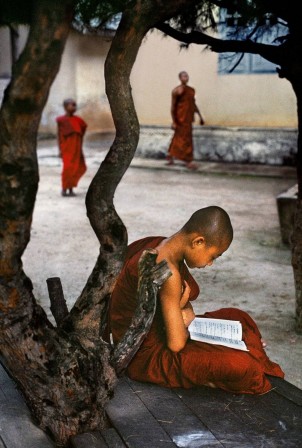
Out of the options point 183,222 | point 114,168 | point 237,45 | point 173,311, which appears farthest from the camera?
point 183,222

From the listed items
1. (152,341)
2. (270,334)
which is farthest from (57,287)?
(270,334)

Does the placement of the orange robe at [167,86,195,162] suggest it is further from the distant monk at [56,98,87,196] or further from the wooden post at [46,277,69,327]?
the wooden post at [46,277,69,327]

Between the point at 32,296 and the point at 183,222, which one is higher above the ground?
the point at 32,296

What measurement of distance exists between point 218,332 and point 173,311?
0.36 m

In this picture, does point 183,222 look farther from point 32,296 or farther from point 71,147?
point 32,296

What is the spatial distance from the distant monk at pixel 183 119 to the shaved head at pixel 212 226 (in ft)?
28.2

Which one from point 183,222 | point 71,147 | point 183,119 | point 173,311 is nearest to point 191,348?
point 173,311

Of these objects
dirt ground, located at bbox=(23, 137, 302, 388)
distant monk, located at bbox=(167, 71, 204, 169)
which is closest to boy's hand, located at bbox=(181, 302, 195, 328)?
dirt ground, located at bbox=(23, 137, 302, 388)

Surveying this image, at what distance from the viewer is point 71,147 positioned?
9781 millimetres

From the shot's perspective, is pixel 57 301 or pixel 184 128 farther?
pixel 184 128

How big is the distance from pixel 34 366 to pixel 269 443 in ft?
3.15

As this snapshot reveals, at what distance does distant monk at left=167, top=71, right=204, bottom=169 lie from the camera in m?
11.7

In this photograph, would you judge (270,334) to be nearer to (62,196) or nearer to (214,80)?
(62,196)

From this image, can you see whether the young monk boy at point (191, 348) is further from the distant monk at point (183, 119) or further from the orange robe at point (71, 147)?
the distant monk at point (183, 119)
